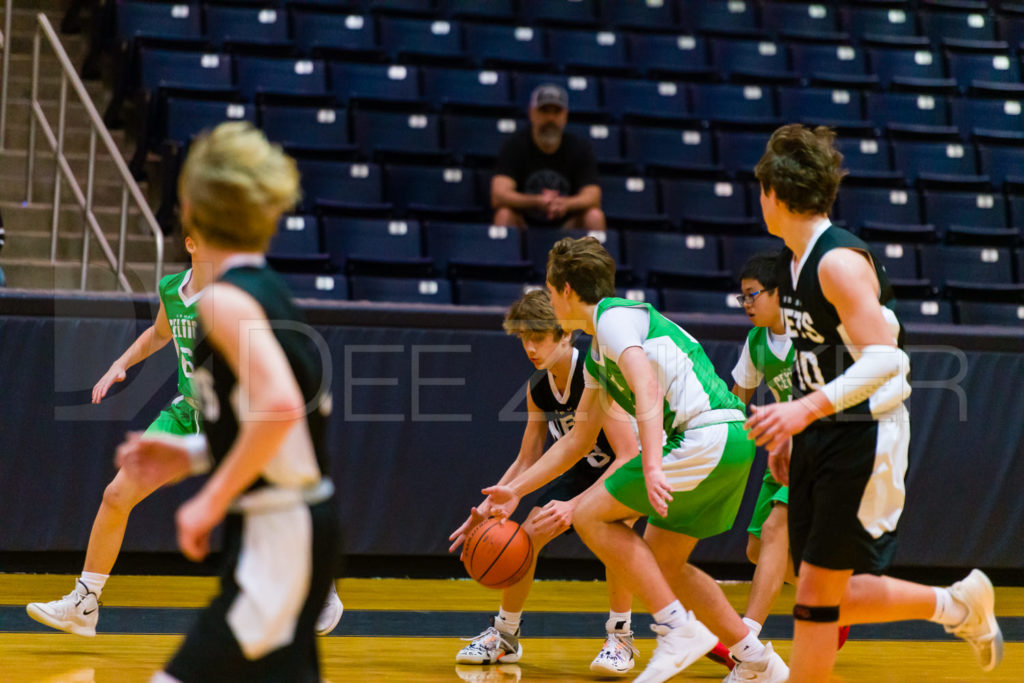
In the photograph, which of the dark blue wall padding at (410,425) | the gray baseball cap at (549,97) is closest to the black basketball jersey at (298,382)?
the dark blue wall padding at (410,425)

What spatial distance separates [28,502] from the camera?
6059 millimetres

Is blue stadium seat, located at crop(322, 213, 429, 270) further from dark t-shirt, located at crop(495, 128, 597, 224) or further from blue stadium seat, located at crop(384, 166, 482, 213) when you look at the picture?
dark t-shirt, located at crop(495, 128, 597, 224)

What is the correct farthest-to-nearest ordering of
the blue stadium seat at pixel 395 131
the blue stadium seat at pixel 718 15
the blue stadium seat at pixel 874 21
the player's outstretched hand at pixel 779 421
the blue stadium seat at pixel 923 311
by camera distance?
the blue stadium seat at pixel 874 21, the blue stadium seat at pixel 718 15, the blue stadium seat at pixel 395 131, the blue stadium seat at pixel 923 311, the player's outstretched hand at pixel 779 421

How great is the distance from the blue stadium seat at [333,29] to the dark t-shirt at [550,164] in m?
2.06

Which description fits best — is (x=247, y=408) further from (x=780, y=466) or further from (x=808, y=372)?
(x=780, y=466)

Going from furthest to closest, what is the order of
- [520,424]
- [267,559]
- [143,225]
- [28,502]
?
1. [143,225]
2. [520,424]
3. [28,502]
4. [267,559]

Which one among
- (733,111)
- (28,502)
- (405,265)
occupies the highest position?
(733,111)

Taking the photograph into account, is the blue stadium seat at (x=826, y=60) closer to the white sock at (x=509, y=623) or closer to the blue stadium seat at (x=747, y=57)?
the blue stadium seat at (x=747, y=57)

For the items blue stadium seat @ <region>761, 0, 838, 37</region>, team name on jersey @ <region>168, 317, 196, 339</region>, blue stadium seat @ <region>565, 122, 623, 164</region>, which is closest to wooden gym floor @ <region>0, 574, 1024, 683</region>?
team name on jersey @ <region>168, 317, 196, 339</region>

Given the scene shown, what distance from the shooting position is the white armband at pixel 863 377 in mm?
3059

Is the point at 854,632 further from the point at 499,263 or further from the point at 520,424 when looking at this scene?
the point at 499,263

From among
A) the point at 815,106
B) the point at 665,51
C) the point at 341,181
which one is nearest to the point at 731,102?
the point at 815,106

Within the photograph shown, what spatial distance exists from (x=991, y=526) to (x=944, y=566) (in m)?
0.38

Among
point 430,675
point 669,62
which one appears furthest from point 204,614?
point 669,62
